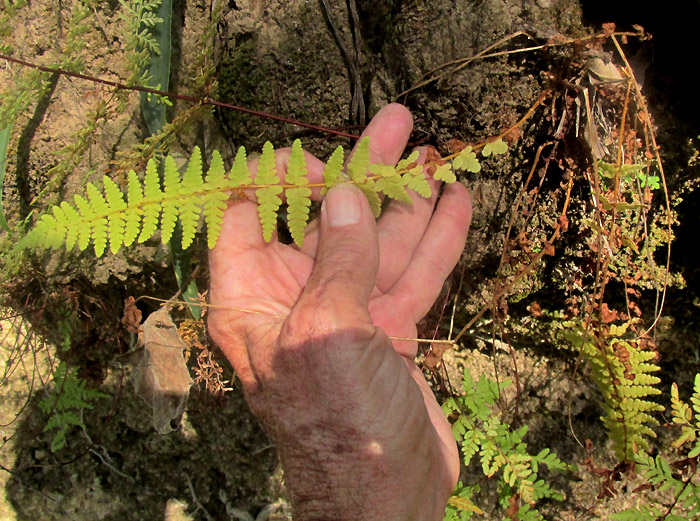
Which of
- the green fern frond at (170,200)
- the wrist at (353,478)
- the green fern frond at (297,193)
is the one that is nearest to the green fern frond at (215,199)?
the green fern frond at (170,200)

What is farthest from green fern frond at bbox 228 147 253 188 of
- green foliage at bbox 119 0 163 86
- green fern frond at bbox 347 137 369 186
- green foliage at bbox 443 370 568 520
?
green foliage at bbox 443 370 568 520

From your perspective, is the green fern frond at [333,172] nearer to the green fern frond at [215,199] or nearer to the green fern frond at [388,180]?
the green fern frond at [388,180]

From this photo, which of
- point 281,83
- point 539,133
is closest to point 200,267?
point 281,83

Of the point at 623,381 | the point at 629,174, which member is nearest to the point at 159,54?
the point at 629,174

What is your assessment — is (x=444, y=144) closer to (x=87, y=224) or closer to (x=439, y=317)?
(x=439, y=317)

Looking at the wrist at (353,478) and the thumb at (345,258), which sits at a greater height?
the thumb at (345,258)

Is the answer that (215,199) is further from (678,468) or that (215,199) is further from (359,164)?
(678,468)

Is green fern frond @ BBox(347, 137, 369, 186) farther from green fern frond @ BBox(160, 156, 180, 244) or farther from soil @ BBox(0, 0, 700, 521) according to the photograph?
green fern frond @ BBox(160, 156, 180, 244)
